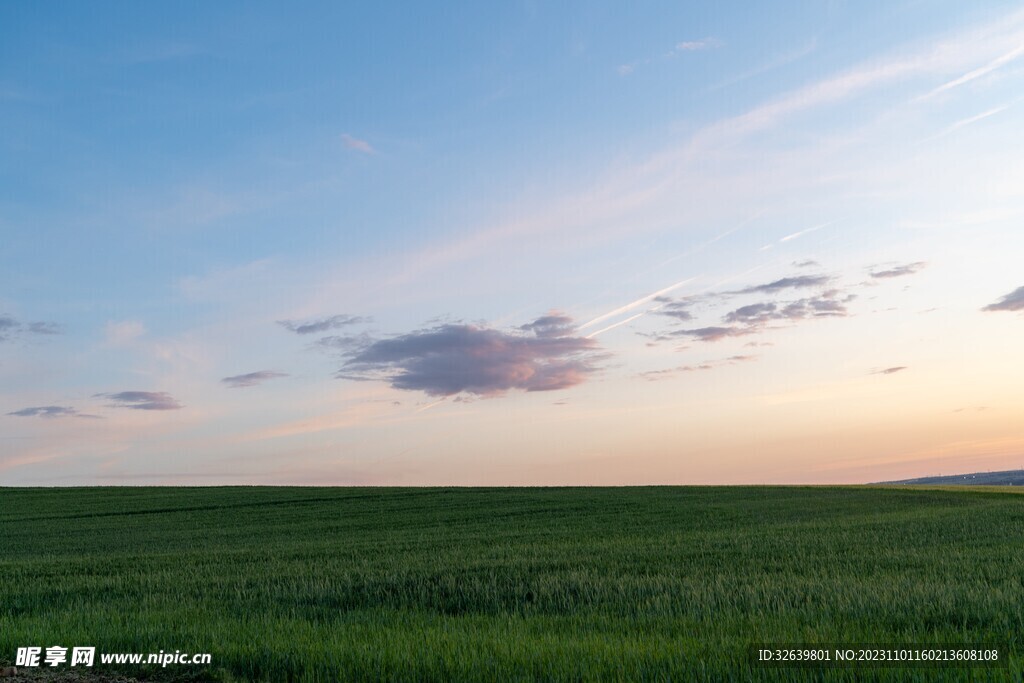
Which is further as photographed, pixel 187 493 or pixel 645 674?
pixel 187 493

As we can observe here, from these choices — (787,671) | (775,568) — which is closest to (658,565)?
(775,568)

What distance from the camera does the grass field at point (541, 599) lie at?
7859mm

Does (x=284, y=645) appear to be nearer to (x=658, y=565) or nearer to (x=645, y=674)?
(x=645, y=674)

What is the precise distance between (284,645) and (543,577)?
587cm

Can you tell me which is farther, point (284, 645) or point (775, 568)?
point (775, 568)

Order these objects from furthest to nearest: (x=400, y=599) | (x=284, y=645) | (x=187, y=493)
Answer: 1. (x=187, y=493)
2. (x=400, y=599)
3. (x=284, y=645)

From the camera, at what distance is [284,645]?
28.5 feet

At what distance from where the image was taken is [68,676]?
25.7 ft

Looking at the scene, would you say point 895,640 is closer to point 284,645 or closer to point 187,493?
point 284,645

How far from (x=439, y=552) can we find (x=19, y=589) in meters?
10.0

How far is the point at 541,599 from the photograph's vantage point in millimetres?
12203

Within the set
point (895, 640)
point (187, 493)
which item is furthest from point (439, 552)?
point (187, 493)

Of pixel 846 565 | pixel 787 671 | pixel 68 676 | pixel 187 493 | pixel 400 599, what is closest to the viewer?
pixel 787 671

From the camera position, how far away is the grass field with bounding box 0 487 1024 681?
786 centimetres
